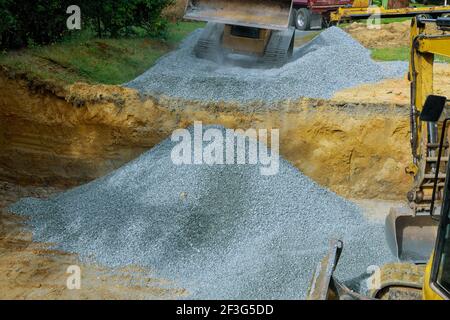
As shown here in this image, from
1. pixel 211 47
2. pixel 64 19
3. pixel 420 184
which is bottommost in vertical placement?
pixel 420 184

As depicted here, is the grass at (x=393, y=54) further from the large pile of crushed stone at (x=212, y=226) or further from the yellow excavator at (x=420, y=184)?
the large pile of crushed stone at (x=212, y=226)

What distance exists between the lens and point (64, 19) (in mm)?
13781

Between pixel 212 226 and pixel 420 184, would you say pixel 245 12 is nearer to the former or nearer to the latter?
pixel 212 226

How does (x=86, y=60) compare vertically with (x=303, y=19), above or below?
below

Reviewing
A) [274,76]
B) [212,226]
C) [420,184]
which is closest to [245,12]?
[274,76]

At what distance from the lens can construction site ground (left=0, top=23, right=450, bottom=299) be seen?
1038 cm

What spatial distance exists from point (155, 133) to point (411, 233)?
481cm

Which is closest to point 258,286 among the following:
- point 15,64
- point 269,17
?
point 15,64

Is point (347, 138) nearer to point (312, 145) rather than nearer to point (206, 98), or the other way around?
point (312, 145)

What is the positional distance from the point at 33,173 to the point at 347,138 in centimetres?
576

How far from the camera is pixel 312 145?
416 inches

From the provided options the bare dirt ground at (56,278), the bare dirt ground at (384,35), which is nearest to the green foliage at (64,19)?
the bare dirt ground at (56,278)
